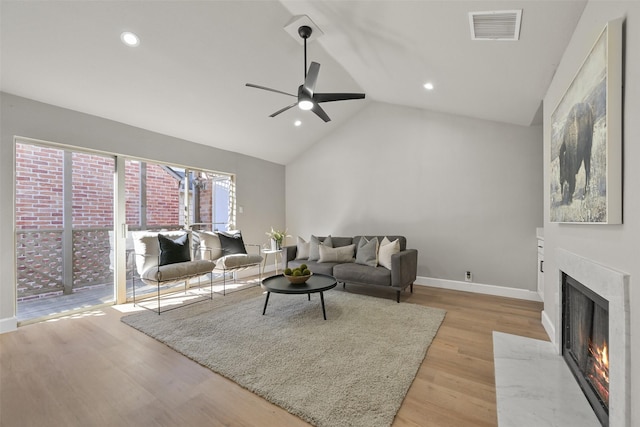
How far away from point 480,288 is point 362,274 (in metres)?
1.88

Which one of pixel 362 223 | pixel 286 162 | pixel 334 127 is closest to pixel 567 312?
pixel 362 223

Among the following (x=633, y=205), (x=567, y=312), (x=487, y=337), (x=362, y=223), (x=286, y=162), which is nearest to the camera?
(x=633, y=205)

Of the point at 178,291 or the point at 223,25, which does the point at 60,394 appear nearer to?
the point at 178,291

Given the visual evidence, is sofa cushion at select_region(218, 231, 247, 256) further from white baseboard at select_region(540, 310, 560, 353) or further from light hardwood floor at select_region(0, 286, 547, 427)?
white baseboard at select_region(540, 310, 560, 353)

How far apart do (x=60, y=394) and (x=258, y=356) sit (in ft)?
4.39

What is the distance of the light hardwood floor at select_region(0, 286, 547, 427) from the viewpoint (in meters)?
1.65

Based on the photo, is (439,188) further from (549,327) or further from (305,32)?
(305,32)

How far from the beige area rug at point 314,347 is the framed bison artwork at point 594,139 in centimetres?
159

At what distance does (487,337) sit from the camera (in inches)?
105

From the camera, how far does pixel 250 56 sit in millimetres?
3207

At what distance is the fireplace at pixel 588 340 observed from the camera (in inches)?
60.9

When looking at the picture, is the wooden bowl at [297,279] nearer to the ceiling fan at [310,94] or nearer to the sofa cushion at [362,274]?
the sofa cushion at [362,274]

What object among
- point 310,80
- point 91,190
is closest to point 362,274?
point 310,80

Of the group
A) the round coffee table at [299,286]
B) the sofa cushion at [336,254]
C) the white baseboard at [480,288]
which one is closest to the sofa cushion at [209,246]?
the round coffee table at [299,286]
